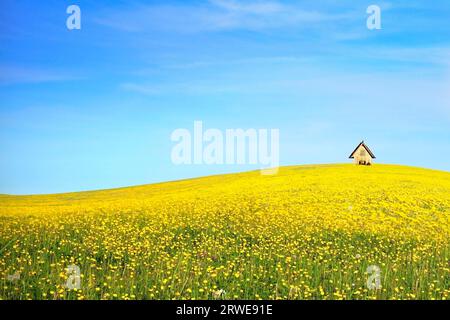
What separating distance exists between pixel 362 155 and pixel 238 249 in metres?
30.4

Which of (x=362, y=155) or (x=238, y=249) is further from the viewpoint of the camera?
(x=362, y=155)

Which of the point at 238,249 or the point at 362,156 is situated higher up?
the point at 362,156

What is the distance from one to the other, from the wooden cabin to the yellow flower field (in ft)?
54.2

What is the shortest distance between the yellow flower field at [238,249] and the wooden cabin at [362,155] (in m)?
16.5

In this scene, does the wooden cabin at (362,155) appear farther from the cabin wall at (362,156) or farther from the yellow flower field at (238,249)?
the yellow flower field at (238,249)

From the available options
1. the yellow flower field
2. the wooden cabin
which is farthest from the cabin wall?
the yellow flower field

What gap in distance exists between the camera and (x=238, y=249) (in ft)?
46.5

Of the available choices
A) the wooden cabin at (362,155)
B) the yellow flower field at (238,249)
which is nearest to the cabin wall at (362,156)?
the wooden cabin at (362,155)

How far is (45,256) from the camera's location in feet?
40.3

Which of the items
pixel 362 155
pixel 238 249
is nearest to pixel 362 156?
pixel 362 155

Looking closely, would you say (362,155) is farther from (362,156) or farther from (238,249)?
(238,249)

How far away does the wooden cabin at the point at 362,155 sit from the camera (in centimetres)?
4124

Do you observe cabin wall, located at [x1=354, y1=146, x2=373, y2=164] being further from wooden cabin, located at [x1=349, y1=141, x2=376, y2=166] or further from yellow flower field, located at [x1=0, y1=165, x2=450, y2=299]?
yellow flower field, located at [x1=0, y1=165, x2=450, y2=299]
